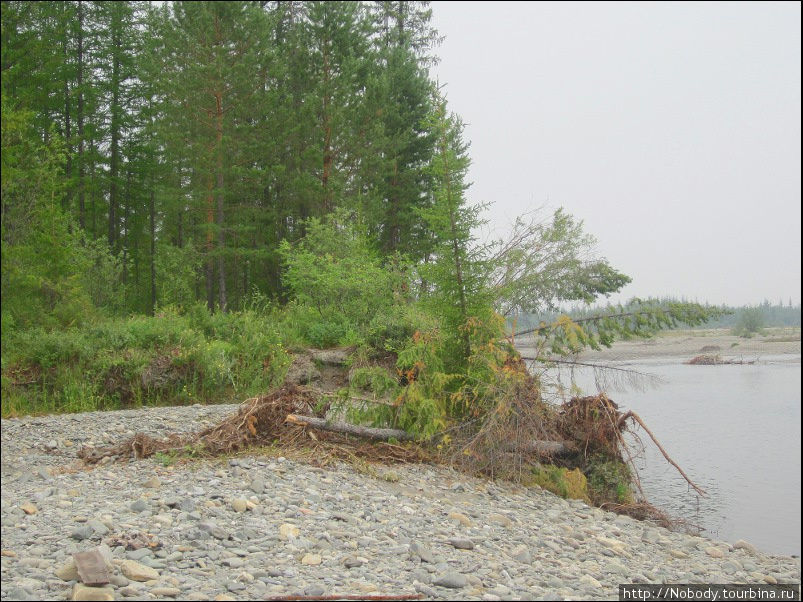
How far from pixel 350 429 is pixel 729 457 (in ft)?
25.3

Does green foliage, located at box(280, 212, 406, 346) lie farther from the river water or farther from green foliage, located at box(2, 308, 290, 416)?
the river water

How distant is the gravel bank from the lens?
382 centimetres

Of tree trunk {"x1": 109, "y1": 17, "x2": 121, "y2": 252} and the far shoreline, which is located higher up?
tree trunk {"x1": 109, "y1": 17, "x2": 121, "y2": 252}

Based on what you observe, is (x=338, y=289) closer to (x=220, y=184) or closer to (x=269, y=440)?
(x=220, y=184)

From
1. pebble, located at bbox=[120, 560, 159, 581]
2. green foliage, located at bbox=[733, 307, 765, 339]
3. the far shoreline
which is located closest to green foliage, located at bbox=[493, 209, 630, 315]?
pebble, located at bbox=[120, 560, 159, 581]

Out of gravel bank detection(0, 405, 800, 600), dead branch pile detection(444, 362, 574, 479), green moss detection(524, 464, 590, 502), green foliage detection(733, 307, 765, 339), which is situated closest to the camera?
gravel bank detection(0, 405, 800, 600)

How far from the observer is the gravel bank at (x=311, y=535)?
3.82 m

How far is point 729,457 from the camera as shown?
1137 centimetres

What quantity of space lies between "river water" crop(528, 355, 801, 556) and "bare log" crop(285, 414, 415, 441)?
8.57 ft

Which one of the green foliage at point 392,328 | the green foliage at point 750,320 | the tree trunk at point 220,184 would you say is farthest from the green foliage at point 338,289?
the green foliage at point 750,320

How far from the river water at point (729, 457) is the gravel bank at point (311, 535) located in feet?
4.81

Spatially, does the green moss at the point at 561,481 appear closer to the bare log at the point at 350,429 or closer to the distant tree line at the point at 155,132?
the bare log at the point at 350,429

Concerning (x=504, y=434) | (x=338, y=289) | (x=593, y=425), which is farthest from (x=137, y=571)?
(x=338, y=289)

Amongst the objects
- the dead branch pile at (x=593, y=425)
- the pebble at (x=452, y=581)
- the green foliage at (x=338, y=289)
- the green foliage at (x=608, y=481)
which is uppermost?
the green foliage at (x=338, y=289)
